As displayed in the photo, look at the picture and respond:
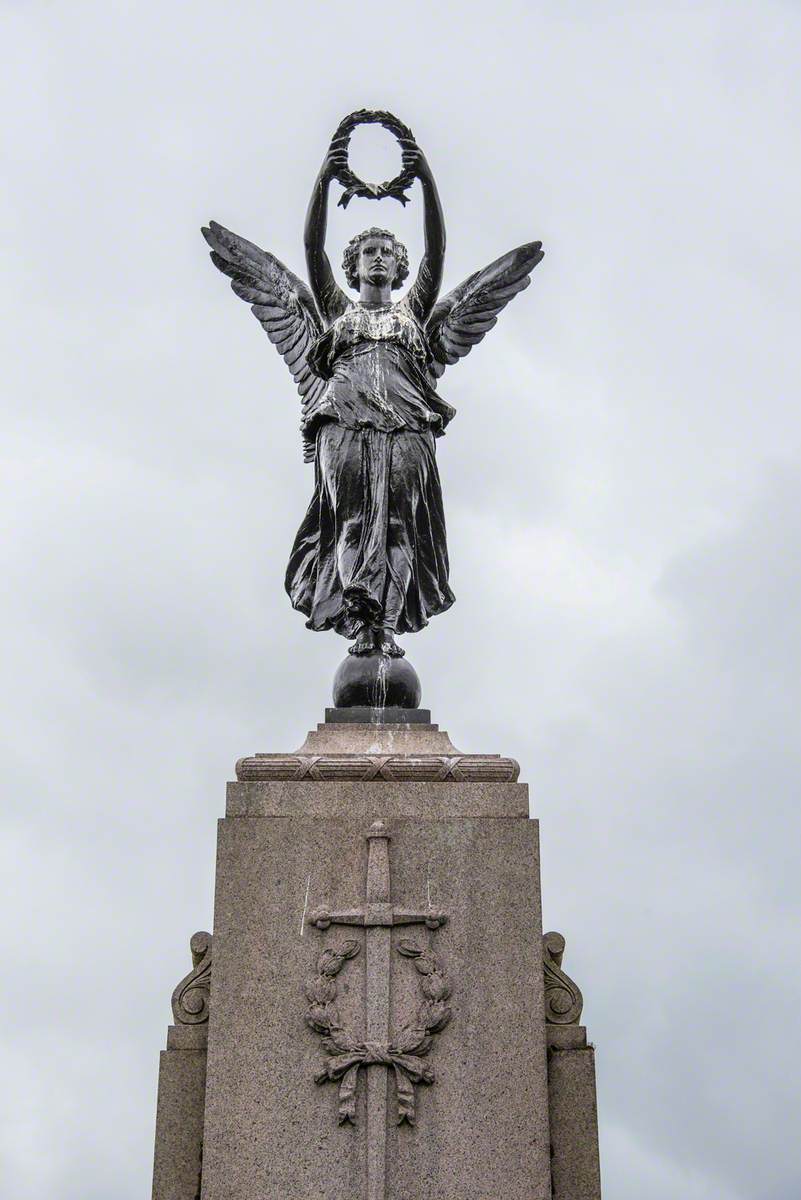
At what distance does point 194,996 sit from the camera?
9.63m

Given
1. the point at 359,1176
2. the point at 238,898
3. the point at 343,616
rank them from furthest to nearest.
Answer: the point at 343,616, the point at 238,898, the point at 359,1176

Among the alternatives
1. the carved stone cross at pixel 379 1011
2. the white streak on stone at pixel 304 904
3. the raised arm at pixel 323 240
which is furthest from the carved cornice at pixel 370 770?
the raised arm at pixel 323 240

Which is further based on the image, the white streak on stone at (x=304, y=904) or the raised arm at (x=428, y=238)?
the raised arm at (x=428, y=238)

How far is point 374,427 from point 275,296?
1.98m

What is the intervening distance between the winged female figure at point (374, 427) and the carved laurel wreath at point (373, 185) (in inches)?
1.9

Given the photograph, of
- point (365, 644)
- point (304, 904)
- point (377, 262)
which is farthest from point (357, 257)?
point (304, 904)

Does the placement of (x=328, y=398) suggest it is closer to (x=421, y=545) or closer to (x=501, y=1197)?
(x=421, y=545)

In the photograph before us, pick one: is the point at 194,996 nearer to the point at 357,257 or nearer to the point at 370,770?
the point at 370,770

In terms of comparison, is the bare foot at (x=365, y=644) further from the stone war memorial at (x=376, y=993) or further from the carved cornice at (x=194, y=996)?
the carved cornice at (x=194, y=996)

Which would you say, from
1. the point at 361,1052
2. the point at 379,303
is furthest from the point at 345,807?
the point at 379,303

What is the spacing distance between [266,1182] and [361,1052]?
0.90 meters

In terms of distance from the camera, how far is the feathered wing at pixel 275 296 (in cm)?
1211

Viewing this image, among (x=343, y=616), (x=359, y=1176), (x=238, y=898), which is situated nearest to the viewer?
(x=359, y=1176)

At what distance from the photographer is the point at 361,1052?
352 inches
